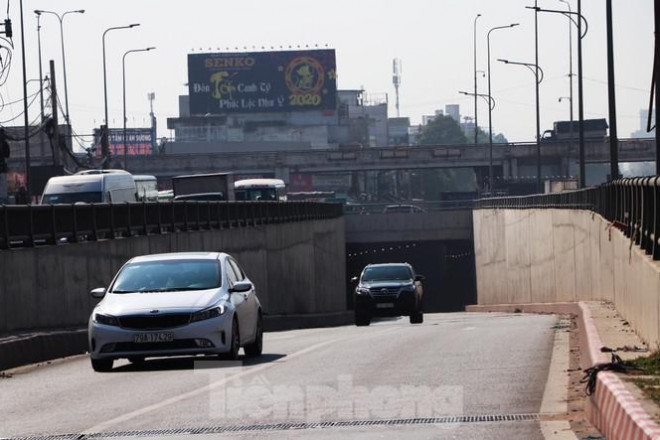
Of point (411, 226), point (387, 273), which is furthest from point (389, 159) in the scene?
point (387, 273)

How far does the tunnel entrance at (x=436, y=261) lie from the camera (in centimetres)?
11781

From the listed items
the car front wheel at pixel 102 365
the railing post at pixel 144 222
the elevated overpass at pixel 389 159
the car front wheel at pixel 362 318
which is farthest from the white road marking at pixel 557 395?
the elevated overpass at pixel 389 159

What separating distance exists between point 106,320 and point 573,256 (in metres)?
24.0

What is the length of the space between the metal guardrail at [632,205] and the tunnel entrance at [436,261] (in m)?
73.9

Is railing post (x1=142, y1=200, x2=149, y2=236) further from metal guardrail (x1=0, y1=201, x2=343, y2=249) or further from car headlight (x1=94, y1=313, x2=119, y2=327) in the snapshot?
car headlight (x1=94, y1=313, x2=119, y2=327)

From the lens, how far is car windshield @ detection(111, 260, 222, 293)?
788 inches

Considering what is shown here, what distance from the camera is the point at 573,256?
41469 mm

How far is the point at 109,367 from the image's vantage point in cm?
1981

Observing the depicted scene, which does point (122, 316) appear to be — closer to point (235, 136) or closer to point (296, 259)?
point (296, 259)

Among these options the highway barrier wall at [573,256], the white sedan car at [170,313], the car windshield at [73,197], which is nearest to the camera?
the highway barrier wall at [573,256]

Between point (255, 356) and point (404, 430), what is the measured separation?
9011 mm

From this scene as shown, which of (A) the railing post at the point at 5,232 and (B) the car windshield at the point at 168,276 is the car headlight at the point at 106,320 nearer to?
(B) the car windshield at the point at 168,276

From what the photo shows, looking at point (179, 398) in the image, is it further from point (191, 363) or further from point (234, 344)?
point (191, 363)

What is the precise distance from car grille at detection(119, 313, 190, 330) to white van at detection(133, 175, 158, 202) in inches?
1826
